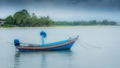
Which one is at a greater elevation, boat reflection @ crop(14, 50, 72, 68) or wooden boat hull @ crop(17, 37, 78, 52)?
wooden boat hull @ crop(17, 37, 78, 52)

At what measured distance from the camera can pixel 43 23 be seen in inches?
1763

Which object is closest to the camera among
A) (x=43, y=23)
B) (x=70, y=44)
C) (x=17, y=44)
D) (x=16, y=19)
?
(x=17, y=44)

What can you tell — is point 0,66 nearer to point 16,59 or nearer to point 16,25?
point 16,59

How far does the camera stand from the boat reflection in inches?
455

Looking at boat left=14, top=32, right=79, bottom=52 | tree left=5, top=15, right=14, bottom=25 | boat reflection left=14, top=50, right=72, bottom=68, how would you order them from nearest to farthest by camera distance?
boat reflection left=14, top=50, right=72, bottom=68 → boat left=14, top=32, right=79, bottom=52 → tree left=5, top=15, right=14, bottom=25

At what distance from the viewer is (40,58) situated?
1356 centimetres

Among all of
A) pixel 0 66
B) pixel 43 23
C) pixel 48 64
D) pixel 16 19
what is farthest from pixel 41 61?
pixel 43 23

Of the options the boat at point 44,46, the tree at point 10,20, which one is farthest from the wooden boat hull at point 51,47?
the tree at point 10,20

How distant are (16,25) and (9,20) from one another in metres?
2.01

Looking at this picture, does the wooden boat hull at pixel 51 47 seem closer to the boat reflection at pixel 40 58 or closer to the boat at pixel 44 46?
the boat at pixel 44 46

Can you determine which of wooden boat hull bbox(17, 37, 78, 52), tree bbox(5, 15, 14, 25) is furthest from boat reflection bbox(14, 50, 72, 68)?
tree bbox(5, 15, 14, 25)

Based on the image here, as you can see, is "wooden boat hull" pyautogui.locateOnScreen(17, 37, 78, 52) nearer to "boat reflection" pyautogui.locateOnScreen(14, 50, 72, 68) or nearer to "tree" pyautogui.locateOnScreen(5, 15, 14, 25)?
"boat reflection" pyautogui.locateOnScreen(14, 50, 72, 68)

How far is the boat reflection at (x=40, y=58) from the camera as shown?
11.6m

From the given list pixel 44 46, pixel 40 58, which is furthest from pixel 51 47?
pixel 40 58
